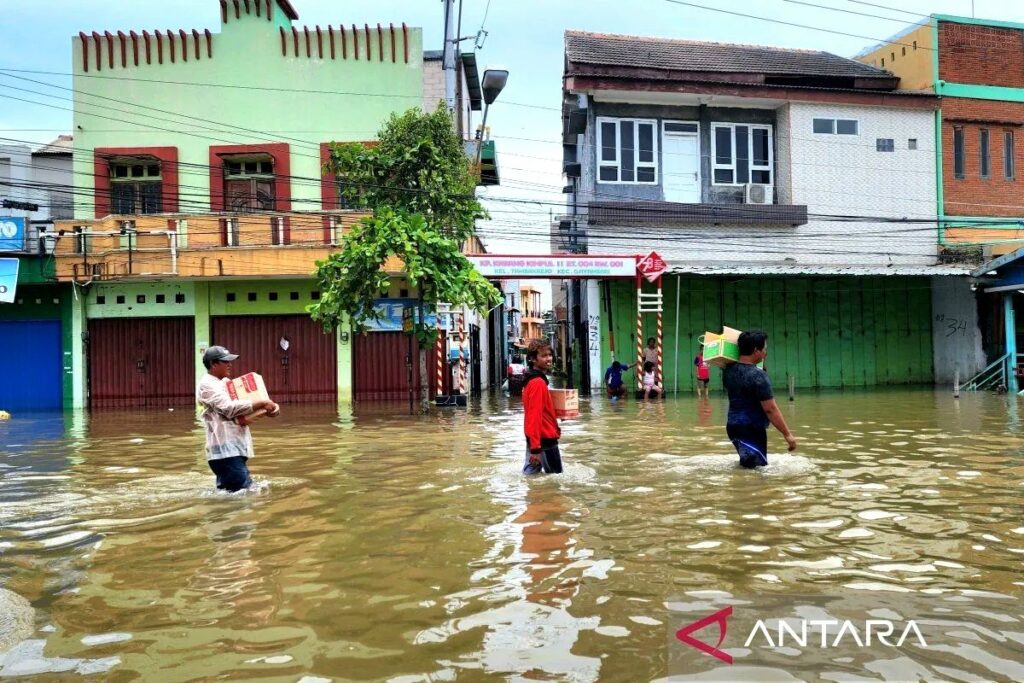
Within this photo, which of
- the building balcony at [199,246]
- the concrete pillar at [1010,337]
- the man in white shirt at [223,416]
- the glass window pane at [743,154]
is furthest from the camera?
the glass window pane at [743,154]

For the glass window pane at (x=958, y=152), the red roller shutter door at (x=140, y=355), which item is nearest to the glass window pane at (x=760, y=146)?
the glass window pane at (x=958, y=152)

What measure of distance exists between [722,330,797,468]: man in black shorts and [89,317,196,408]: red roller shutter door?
20.8 metres

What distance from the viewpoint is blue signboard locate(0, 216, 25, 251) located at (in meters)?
25.1

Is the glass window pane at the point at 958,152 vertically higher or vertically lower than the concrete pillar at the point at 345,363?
higher

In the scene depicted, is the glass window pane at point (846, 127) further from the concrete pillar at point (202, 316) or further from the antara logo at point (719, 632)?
the antara logo at point (719, 632)

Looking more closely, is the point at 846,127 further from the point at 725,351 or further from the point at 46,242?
the point at 46,242

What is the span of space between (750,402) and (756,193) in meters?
19.6

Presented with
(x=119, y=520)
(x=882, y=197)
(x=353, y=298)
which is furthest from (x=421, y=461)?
(x=882, y=197)

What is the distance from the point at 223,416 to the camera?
8.27 meters

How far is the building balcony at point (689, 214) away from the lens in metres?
25.9

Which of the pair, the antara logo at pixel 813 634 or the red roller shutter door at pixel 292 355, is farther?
the red roller shutter door at pixel 292 355

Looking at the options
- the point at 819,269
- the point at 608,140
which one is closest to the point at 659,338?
the point at 819,269

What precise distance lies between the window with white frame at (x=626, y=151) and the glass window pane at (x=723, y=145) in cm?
209

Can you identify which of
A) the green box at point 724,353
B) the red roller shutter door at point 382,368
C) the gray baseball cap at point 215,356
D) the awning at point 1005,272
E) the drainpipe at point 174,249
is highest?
the drainpipe at point 174,249
